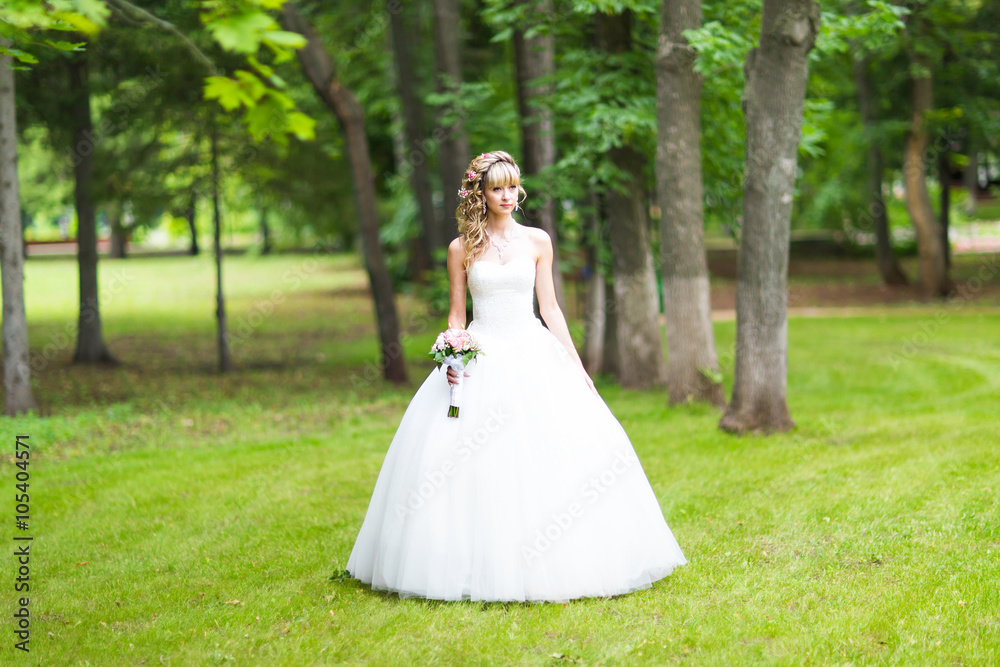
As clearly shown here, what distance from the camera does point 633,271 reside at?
1188 centimetres

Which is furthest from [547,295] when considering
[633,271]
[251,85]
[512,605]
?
[633,271]

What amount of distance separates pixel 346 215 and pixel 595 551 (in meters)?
12.8

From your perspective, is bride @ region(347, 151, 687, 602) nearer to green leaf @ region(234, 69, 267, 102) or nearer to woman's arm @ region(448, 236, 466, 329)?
woman's arm @ region(448, 236, 466, 329)

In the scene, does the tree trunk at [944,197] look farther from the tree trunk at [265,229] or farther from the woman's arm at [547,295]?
the woman's arm at [547,295]

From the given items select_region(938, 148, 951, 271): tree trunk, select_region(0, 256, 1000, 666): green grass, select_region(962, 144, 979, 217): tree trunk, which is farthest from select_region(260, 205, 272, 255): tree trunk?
select_region(962, 144, 979, 217): tree trunk

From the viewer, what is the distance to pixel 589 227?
1354 cm

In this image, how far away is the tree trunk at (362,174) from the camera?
43.5 feet

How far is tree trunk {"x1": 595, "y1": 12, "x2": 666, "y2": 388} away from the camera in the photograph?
38.9 ft

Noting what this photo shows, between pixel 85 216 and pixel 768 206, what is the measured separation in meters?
12.0

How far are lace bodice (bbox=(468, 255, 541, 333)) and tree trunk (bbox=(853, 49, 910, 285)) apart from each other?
20168mm

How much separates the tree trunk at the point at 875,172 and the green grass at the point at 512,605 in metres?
11.2

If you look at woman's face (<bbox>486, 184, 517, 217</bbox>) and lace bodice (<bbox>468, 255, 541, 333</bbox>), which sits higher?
woman's face (<bbox>486, 184, 517, 217</bbox>)

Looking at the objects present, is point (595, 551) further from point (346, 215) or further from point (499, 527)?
point (346, 215)

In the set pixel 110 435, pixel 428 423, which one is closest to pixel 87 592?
pixel 428 423
